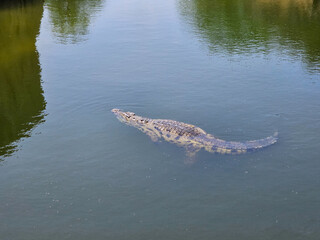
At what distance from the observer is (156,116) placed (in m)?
15.2

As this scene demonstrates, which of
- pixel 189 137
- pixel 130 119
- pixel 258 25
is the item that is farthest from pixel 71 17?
pixel 189 137

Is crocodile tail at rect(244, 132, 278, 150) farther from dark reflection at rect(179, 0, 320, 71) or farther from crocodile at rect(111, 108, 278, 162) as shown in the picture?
dark reflection at rect(179, 0, 320, 71)

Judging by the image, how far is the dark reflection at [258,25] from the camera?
22.7 m

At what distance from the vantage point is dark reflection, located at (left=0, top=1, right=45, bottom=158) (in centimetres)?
1477

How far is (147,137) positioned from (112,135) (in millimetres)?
1100

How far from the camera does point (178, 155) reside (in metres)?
12.8

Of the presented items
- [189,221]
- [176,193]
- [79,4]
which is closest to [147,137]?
[176,193]

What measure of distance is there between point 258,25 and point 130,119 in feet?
50.2

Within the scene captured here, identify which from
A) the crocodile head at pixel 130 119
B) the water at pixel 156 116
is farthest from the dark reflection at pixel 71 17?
the crocodile head at pixel 130 119

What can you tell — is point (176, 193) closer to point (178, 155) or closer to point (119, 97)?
point (178, 155)

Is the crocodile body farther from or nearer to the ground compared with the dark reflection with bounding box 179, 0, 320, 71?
Answer: nearer to the ground

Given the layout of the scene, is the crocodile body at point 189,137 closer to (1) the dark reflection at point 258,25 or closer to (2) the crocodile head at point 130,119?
(2) the crocodile head at point 130,119

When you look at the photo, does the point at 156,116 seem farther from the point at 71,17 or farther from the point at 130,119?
the point at 71,17

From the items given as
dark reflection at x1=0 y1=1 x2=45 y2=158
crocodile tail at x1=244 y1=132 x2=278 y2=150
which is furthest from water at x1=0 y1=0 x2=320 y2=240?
crocodile tail at x1=244 y1=132 x2=278 y2=150
